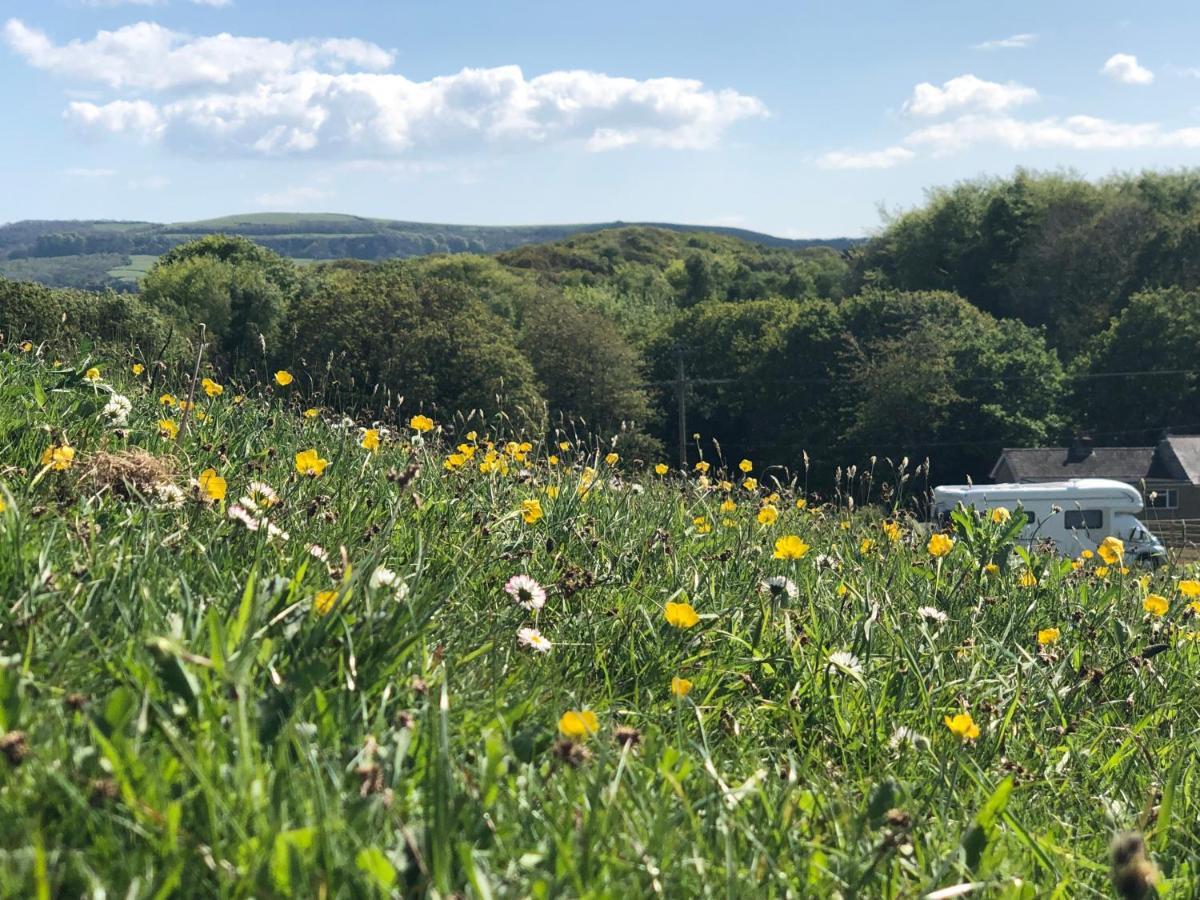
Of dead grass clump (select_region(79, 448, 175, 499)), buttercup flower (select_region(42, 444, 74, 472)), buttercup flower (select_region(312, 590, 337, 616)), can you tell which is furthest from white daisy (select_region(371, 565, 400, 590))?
buttercup flower (select_region(42, 444, 74, 472))

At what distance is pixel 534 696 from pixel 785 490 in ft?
12.9

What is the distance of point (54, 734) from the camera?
1633 millimetres

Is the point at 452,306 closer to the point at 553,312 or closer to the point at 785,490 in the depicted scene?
the point at 553,312

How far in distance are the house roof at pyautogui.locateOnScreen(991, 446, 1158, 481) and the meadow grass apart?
124 ft

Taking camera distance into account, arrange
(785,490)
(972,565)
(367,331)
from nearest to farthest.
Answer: (972,565) < (785,490) < (367,331)

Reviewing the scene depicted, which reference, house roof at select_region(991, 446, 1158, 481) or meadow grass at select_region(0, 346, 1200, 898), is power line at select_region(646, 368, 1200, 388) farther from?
meadow grass at select_region(0, 346, 1200, 898)

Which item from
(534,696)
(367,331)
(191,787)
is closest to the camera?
(191,787)

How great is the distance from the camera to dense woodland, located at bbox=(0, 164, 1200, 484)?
34.0 meters

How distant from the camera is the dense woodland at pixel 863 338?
33969 mm

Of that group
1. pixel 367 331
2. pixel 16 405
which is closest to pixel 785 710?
pixel 16 405

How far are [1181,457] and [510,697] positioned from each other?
43.2 metres

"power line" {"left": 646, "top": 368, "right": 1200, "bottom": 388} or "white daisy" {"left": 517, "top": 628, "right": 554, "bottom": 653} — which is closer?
"white daisy" {"left": 517, "top": 628, "right": 554, "bottom": 653}

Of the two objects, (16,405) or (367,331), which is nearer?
(16,405)

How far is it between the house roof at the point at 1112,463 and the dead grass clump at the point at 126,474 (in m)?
39.3
